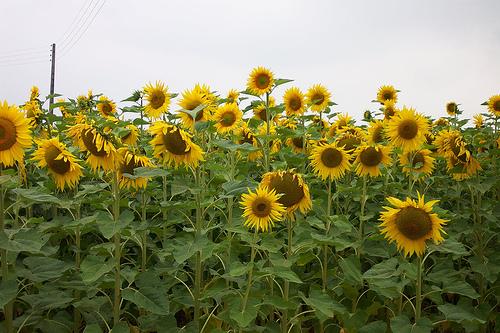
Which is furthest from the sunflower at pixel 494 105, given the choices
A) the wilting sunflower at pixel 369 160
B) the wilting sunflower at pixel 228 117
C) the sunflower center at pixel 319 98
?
the wilting sunflower at pixel 228 117

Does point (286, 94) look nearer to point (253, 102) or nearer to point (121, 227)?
point (253, 102)

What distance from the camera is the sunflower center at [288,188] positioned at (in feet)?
10.7

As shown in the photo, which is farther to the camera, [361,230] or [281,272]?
[361,230]

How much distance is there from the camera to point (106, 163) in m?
3.26

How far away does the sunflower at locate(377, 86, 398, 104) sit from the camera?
26.6 ft

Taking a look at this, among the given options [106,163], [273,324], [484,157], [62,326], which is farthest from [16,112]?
[484,157]

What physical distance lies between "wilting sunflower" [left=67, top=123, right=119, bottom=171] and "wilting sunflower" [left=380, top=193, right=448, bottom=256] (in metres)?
1.79

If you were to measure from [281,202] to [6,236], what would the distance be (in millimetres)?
1681

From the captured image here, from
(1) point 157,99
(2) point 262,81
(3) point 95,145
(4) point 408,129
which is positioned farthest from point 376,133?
(3) point 95,145

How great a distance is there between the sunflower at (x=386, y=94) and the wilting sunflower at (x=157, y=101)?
4.22 metres

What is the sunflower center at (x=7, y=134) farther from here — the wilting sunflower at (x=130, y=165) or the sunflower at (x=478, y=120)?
the sunflower at (x=478, y=120)

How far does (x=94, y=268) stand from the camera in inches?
124

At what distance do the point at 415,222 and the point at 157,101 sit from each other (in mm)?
2867

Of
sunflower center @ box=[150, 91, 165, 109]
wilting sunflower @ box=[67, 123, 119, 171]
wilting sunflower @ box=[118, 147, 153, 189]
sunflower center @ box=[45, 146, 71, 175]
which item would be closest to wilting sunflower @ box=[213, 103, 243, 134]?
sunflower center @ box=[150, 91, 165, 109]
